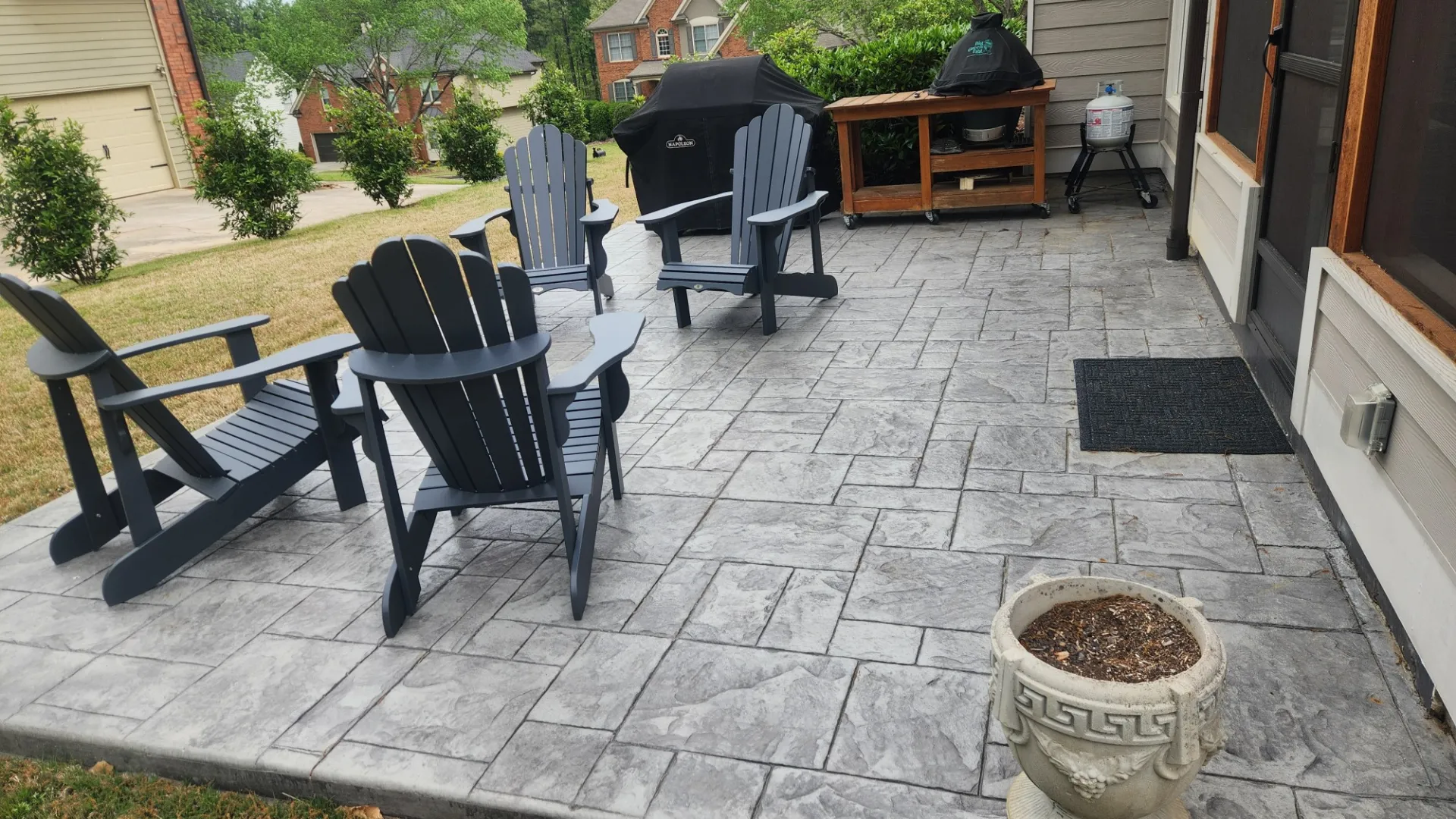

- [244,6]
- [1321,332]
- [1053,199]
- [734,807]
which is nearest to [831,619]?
[734,807]

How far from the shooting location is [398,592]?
2.51 m

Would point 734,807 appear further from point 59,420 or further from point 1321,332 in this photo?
point 59,420

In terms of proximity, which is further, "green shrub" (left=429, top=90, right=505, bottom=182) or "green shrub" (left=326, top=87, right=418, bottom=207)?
"green shrub" (left=429, top=90, right=505, bottom=182)

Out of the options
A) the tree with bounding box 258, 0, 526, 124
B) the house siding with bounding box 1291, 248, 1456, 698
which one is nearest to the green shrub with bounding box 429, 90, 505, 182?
the house siding with bounding box 1291, 248, 1456, 698

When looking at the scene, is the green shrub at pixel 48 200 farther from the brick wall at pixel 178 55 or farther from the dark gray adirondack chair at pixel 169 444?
the brick wall at pixel 178 55

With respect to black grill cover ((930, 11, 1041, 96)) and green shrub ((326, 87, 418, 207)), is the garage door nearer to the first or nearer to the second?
green shrub ((326, 87, 418, 207))

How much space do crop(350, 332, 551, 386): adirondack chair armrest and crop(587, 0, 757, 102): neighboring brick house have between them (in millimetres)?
34322

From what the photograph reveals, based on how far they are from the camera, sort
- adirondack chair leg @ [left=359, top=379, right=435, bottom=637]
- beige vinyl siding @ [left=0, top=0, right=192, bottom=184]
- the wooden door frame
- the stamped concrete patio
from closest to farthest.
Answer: the stamped concrete patio < adirondack chair leg @ [left=359, top=379, right=435, bottom=637] < the wooden door frame < beige vinyl siding @ [left=0, top=0, right=192, bottom=184]

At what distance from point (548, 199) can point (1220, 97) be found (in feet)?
11.3

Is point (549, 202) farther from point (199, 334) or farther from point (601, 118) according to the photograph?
point (601, 118)

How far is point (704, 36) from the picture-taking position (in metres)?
36.2

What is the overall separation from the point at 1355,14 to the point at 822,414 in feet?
6.57

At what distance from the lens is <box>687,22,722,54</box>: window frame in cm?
3588

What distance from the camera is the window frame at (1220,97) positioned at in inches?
132
